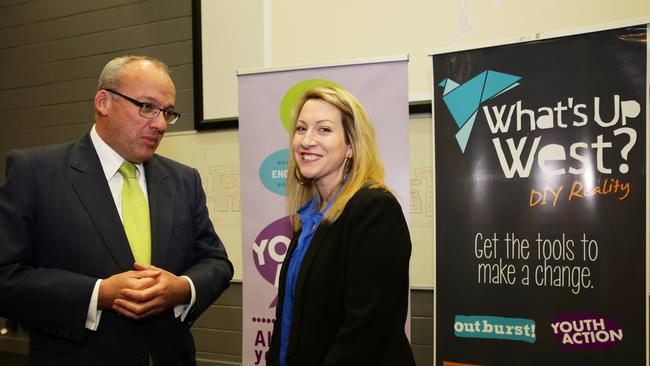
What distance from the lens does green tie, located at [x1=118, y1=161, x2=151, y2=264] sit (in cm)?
162

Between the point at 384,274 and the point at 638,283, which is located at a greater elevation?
the point at 384,274

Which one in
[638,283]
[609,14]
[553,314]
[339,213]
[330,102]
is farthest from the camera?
[609,14]

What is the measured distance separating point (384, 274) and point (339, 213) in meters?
0.22

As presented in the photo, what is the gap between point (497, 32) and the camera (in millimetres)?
2652

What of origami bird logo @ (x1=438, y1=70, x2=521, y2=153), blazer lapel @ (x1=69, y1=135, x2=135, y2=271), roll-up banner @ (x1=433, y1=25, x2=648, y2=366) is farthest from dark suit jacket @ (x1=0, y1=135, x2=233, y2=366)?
origami bird logo @ (x1=438, y1=70, x2=521, y2=153)

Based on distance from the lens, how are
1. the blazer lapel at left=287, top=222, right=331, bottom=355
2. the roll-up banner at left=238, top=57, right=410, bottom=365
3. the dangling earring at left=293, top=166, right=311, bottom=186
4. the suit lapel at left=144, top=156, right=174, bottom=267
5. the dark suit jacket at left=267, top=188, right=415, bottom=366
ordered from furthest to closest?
1. the roll-up banner at left=238, top=57, right=410, bottom=365
2. the dangling earring at left=293, top=166, right=311, bottom=186
3. the suit lapel at left=144, top=156, right=174, bottom=267
4. the blazer lapel at left=287, top=222, right=331, bottom=355
5. the dark suit jacket at left=267, top=188, right=415, bottom=366

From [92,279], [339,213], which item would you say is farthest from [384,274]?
[92,279]

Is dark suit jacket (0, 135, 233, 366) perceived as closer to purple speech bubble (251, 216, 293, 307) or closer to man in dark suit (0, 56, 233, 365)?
man in dark suit (0, 56, 233, 365)

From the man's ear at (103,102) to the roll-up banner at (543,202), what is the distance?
144cm

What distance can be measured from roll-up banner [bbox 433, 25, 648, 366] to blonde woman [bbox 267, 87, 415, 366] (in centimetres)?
93

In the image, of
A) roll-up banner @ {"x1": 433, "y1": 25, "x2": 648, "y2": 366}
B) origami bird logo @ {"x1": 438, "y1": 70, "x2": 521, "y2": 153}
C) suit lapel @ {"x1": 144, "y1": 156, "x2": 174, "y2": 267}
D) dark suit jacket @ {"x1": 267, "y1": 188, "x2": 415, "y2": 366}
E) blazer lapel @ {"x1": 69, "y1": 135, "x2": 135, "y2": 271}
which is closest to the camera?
dark suit jacket @ {"x1": 267, "y1": 188, "x2": 415, "y2": 366}

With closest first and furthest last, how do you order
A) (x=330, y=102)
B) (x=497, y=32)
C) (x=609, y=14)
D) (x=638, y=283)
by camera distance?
1. (x=330, y=102)
2. (x=638, y=283)
3. (x=609, y=14)
4. (x=497, y=32)

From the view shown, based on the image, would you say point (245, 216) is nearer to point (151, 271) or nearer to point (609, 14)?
point (151, 271)

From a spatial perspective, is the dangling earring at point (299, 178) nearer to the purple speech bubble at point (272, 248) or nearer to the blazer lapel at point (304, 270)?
the blazer lapel at point (304, 270)
